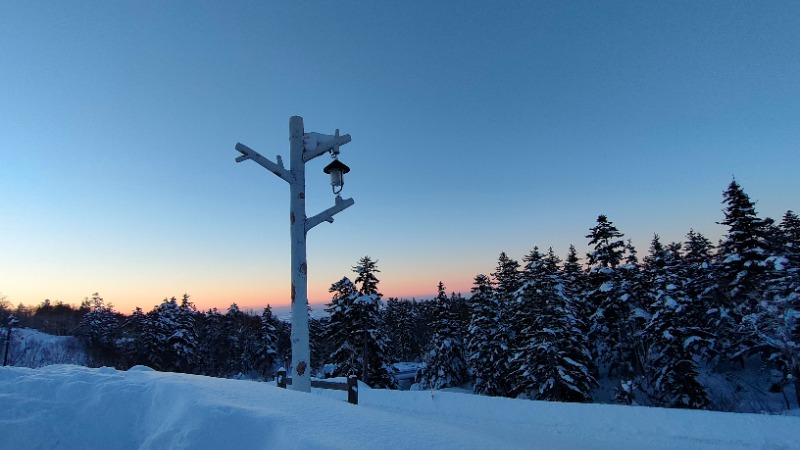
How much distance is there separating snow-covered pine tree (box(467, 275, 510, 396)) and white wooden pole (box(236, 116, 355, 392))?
28445 millimetres

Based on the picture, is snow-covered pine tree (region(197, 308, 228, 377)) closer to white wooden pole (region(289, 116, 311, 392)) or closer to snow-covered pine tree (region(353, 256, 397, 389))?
snow-covered pine tree (region(353, 256, 397, 389))

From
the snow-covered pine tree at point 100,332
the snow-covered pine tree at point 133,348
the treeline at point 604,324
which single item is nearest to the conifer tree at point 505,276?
the treeline at point 604,324

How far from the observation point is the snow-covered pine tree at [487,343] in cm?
3241

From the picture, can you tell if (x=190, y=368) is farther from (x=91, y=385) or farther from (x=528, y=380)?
(x=91, y=385)

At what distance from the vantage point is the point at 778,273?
22.9 metres

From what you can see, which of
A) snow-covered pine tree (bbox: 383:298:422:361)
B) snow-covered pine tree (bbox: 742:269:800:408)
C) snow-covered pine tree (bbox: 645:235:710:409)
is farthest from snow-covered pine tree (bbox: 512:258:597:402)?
snow-covered pine tree (bbox: 383:298:422:361)

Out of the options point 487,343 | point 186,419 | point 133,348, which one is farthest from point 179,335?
point 186,419

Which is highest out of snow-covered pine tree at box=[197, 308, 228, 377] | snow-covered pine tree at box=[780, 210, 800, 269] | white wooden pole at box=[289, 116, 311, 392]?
snow-covered pine tree at box=[780, 210, 800, 269]

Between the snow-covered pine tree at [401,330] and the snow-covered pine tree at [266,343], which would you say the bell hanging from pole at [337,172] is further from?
the snow-covered pine tree at [401,330]

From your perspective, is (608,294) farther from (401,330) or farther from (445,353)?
(401,330)

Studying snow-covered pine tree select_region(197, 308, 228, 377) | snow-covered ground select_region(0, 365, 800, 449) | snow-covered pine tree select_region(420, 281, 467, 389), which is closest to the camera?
snow-covered ground select_region(0, 365, 800, 449)

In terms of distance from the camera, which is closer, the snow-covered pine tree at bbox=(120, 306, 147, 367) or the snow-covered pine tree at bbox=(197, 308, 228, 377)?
the snow-covered pine tree at bbox=(120, 306, 147, 367)

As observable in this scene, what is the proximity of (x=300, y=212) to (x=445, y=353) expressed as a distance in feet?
113

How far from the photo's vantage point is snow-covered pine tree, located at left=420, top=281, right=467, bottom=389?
3834 centimetres
